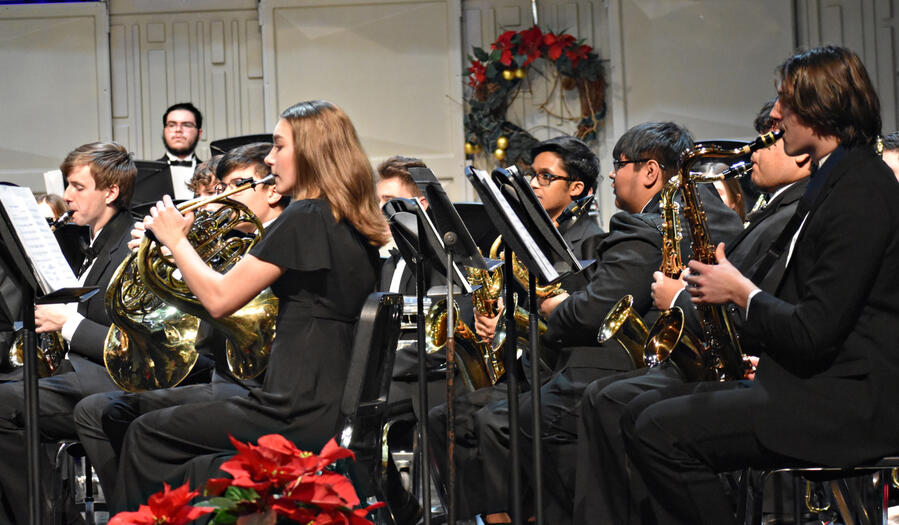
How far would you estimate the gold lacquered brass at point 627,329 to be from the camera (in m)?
3.02

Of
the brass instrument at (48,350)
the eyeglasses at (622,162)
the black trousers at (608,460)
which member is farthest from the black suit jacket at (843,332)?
the brass instrument at (48,350)

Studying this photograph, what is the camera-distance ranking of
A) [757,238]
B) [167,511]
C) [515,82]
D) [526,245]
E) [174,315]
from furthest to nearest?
1. [515,82]
2. [174,315]
3. [757,238]
4. [526,245]
5. [167,511]

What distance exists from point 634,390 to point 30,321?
1.66 meters

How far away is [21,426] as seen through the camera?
11.9ft

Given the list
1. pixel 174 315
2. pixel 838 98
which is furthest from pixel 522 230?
pixel 174 315

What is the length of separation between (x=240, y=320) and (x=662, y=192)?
4.47 feet

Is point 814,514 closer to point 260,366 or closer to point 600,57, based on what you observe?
point 260,366

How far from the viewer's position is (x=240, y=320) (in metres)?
3.11

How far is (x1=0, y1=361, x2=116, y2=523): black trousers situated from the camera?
3.58 metres

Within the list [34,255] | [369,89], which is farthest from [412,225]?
[369,89]

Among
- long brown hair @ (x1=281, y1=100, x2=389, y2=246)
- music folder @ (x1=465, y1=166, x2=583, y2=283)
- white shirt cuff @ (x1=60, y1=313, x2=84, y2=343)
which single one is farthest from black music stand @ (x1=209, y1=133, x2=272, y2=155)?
music folder @ (x1=465, y1=166, x2=583, y2=283)

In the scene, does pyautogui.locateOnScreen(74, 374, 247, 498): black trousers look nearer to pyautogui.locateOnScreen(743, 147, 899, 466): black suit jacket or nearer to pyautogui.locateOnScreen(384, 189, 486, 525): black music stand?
pyautogui.locateOnScreen(384, 189, 486, 525): black music stand

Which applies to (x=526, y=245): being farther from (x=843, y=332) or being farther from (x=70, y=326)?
(x=70, y=326)

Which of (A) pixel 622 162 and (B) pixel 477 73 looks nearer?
(A) pixel 622 162
